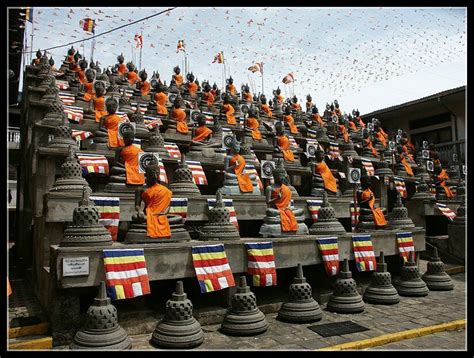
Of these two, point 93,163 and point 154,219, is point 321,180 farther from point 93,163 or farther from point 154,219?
point 154,219

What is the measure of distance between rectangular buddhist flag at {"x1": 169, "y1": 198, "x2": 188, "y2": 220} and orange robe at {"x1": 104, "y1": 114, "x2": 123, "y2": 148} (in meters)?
4.20

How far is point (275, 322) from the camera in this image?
9.42 meters

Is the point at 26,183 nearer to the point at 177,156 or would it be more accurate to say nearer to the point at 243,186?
the point at 177,156

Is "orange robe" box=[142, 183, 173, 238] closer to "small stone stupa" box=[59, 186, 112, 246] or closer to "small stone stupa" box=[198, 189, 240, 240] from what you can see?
"small stone stupa" box=[198, 189, 240, 240]

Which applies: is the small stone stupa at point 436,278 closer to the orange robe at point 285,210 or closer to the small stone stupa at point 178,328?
the orange robe at point 285,210

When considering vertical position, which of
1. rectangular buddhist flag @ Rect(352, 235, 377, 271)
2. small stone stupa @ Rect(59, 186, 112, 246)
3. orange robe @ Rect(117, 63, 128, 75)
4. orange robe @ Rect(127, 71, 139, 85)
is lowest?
rectangular buddhist flag @ Rect(352, 235, 377, 271)

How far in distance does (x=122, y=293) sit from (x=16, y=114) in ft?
88.0

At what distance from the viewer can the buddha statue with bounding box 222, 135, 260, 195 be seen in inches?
531

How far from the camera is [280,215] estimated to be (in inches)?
451

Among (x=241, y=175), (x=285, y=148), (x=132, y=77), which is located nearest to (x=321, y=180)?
(x=285, y=148)

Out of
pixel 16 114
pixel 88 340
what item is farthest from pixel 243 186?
pixel 16 114

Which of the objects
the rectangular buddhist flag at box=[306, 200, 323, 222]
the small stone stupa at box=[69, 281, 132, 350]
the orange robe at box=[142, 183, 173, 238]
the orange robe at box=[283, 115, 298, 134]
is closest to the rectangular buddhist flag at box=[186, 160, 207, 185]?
the rectangular buddhist flag at box=[306, 200, 323, 222]

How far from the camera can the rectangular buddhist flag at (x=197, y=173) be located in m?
14.2

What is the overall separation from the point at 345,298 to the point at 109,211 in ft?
19.6
